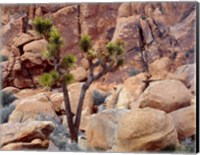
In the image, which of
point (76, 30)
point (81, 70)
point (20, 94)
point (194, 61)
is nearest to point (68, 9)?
point (76, 30)

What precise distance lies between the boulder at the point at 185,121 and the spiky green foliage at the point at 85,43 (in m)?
0.93

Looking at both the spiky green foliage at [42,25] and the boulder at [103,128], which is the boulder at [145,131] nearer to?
the boulder at [103,128]

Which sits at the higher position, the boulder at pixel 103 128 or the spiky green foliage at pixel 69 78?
the spiky green foliage at pixel 69 78

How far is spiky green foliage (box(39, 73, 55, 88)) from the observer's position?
14.6 ft

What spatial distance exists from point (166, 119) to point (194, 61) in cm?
53

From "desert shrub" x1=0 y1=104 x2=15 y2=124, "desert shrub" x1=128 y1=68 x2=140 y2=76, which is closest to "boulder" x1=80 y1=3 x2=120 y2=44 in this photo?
"desert shrub" x1=128 y1=68 x2=140 y2=76

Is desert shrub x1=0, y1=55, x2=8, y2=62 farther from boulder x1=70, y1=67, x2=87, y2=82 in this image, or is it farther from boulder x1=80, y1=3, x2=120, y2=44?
boulder x1=80, y1=3, x2=120, y2=44

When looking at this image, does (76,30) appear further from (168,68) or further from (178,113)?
(178,113)

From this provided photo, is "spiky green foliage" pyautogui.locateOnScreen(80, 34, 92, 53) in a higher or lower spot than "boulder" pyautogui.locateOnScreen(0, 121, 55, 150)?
higher

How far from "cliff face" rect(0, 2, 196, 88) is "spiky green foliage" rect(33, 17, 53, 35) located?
44mm

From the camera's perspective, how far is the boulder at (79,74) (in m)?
4.39

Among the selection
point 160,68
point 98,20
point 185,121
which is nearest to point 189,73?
point 160,68

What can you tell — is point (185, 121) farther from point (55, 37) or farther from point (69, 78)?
point (55, 37)

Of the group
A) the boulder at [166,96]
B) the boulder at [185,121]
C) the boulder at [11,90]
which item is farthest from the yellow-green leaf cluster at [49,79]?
the boulder at [185,121]
